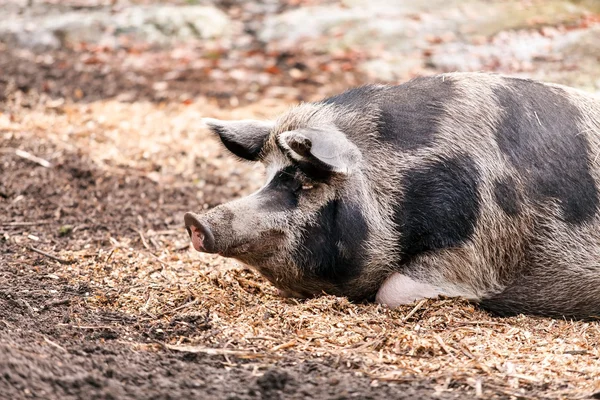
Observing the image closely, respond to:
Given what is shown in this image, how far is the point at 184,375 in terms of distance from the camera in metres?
3.98

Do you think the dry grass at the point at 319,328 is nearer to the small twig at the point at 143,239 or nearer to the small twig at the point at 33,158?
the small twig at the point at 143,239

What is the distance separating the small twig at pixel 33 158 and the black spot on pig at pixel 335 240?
3797 millimetres

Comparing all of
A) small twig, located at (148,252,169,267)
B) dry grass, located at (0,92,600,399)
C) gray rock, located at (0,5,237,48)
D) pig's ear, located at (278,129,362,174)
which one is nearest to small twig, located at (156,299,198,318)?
dry grass, located at (0,92,600,399)

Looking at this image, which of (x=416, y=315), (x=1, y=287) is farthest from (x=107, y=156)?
(x=416, y=315)

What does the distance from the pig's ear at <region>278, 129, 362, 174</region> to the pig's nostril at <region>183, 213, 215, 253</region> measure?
683 mm

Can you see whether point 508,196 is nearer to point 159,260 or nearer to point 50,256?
point 159,260

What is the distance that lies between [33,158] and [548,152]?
198 inches

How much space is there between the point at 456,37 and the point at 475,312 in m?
8.42

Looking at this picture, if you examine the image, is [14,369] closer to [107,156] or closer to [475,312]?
[475,312]

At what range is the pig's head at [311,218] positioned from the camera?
5262 mm

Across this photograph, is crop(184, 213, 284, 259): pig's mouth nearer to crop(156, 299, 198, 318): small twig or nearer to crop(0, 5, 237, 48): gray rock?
crop(156, 299, 198, 318): small twig

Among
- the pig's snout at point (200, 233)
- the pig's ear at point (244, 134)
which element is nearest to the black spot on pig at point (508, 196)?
the pig's ear at point (244, 134)

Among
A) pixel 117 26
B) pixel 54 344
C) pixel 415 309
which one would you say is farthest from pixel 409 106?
pixel 117 26

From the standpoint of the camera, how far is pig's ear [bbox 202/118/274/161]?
5.93 m
